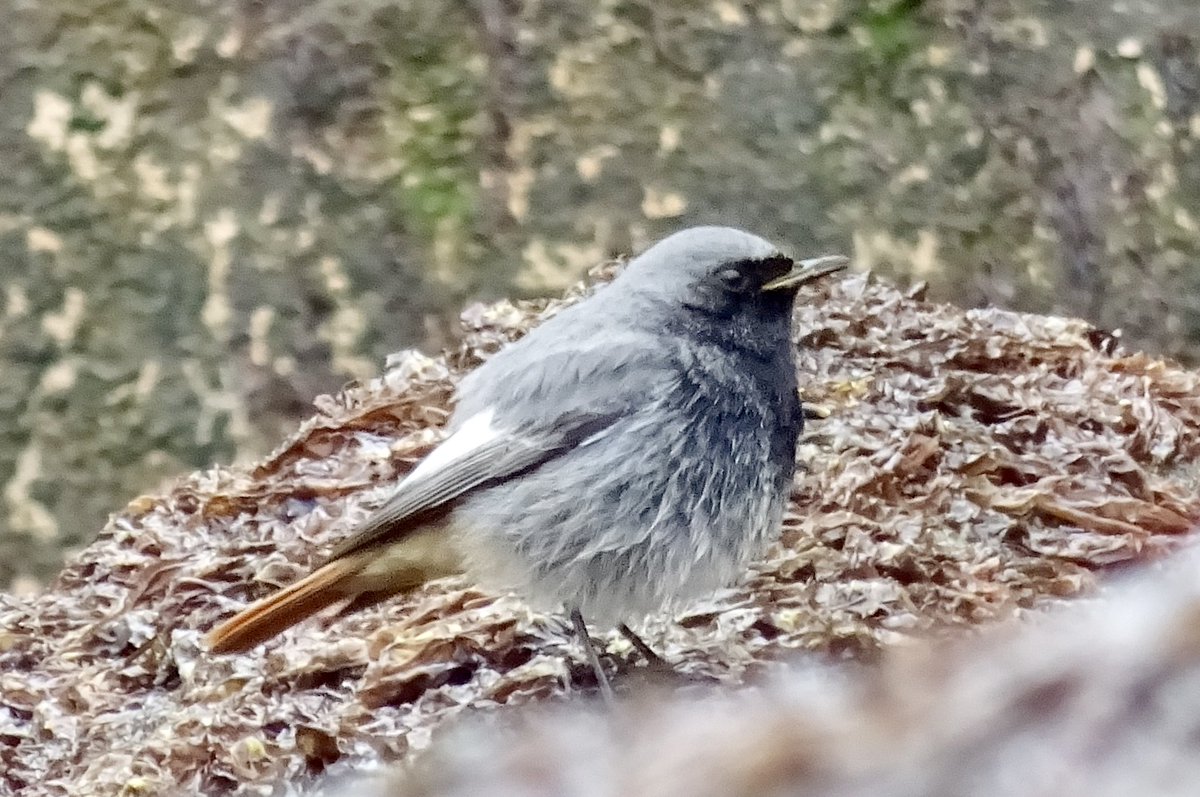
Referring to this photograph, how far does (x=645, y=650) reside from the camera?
234cm

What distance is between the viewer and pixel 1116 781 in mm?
475

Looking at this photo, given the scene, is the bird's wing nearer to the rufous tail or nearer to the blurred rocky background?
the rufous tail

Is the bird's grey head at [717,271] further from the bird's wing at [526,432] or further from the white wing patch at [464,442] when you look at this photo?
the white wing patch at [464,442]

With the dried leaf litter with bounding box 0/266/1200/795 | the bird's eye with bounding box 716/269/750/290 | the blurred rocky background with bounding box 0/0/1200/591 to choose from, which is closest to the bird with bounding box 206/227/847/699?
the bird's eye with bounding box 716/269/750/290

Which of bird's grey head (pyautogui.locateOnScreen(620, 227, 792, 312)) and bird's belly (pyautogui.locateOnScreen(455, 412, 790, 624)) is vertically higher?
bird's grey head (pyautogui.locateOnScreen(620, 227, 792, 312))

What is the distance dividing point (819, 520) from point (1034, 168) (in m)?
2.61

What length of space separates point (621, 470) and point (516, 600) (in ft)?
1.45

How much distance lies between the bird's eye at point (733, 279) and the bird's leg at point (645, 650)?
2.26 ft

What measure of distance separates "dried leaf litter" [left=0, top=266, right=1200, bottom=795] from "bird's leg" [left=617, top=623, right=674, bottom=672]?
30 millimetres

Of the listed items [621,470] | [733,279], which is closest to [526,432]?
[621,470]

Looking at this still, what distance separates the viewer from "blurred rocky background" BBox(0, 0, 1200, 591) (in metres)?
4.54

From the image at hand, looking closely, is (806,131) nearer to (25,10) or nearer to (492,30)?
(492,30)

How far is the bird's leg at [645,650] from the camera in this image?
2.25 meters

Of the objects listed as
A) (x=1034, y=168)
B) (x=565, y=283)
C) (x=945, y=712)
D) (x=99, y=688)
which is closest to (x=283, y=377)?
(x=565, y=283)
